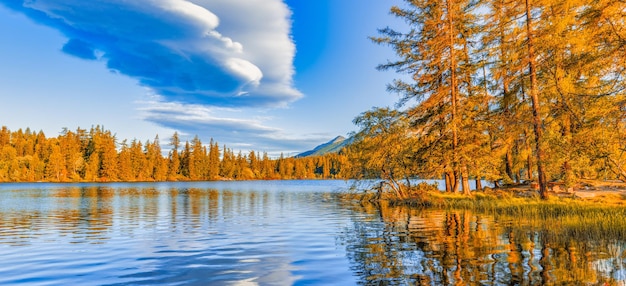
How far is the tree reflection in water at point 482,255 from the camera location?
914cm

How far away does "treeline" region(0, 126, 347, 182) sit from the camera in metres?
113

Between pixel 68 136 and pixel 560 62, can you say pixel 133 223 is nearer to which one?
pixel 560 62

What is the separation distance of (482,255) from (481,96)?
21.1 m

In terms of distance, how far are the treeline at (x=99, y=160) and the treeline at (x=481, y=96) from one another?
194ft

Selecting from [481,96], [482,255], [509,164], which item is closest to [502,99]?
[481,96]

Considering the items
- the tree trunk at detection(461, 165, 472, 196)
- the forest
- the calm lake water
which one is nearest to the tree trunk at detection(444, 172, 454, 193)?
the forest

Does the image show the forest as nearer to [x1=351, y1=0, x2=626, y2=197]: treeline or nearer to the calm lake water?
Result: [x1=351, y1=0, x2=626, y2=197]: treeline

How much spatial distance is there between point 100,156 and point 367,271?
131 meters

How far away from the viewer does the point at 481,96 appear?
98.9ft

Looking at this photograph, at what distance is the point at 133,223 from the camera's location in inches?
890

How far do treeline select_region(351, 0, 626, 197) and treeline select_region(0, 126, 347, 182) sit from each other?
5917 centimetres

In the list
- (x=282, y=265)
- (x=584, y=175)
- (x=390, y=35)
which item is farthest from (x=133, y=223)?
(x=584, y=175)

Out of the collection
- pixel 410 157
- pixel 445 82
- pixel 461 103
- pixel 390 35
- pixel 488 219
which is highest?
pixel 390 35

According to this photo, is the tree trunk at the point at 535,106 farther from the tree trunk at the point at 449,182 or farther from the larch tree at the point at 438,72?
the tree trunk at the point at 449,182
